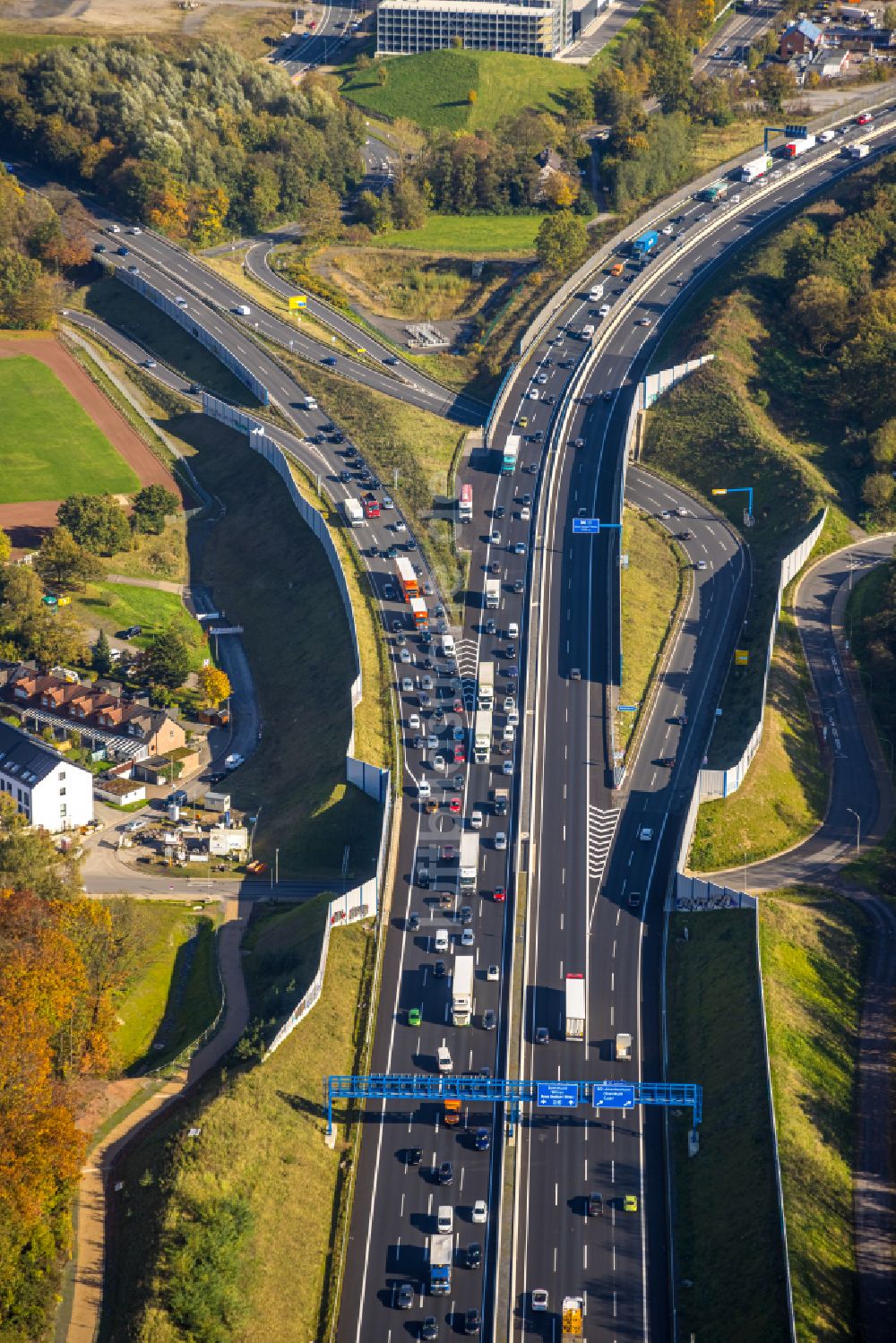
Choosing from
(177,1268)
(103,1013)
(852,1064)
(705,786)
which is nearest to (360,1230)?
(177,1268)

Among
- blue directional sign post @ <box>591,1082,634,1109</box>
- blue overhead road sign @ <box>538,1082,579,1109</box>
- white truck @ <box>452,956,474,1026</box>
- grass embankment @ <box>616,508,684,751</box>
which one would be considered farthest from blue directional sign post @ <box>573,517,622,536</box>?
blue overhead road sign @ <box>538,1082,579,1109</box>

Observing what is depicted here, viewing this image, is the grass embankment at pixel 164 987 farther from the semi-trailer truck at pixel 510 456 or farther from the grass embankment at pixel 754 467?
the semi-trailer truck at pixel 510 456

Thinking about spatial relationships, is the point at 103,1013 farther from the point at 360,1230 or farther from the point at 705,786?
the point at 705,786

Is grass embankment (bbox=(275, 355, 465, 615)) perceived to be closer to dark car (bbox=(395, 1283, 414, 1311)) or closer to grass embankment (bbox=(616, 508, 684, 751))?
grass embankment (bbox=(616, 508, 684, 751))

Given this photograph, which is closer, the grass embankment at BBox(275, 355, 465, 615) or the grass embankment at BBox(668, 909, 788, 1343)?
the grass embankment at BBox(668, 909, 788, 1343)

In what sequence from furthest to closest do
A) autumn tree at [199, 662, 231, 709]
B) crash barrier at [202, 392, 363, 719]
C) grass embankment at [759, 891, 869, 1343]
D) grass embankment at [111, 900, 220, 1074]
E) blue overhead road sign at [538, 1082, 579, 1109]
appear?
1. autumn tree at [199, 662, 231, 709]
2. crash barrier at [202, 392, 363, 719]
3. grass embankment at [111, 900, 220, 1074]
4. blue overhead road sign at [538, 1082, 579, 1109]
5. grass embankment at [759, 891, 869, 1343]

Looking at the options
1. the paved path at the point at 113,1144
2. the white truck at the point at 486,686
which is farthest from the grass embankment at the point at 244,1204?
the white truck at the point at 486,686

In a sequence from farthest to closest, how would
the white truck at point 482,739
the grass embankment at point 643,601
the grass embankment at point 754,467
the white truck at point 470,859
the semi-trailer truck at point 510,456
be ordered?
the semi-trailer truck at point 510,456
the grass embankment at point 754,467
the grass embankment at point 643,601
the white truck at point 482,739
the white truck at point 470,859
